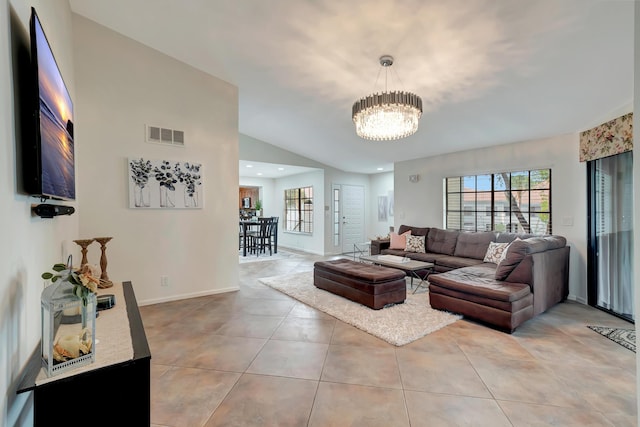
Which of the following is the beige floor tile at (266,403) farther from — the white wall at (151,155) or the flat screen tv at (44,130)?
the white wall at (151,155)

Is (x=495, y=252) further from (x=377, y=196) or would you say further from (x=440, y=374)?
(x=377, y=196)

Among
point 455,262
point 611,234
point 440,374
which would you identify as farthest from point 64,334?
point 611,234

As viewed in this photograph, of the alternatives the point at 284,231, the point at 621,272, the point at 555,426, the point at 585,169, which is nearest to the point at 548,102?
the point at 585,169

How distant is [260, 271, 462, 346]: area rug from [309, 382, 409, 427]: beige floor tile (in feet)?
2.55

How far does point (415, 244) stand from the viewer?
5.62m

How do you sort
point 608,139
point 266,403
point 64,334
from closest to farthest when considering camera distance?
point 64,334, point 266,403, point 608,139

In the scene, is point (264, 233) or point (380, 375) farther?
point (264, 233)

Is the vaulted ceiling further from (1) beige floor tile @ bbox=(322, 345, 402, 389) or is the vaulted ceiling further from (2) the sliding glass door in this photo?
(1) beige floor tile @ bbox=(322, 345, 402, 389)

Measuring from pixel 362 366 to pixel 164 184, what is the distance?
3281 millimetres

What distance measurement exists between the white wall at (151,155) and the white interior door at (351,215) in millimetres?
4254

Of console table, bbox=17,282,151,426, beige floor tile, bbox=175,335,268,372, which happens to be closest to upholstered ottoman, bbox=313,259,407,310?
beige floor tile, bbox=175,335,268,372

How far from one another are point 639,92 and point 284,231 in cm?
887

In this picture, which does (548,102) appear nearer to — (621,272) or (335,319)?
(621,272)

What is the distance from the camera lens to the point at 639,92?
114 centimetres
